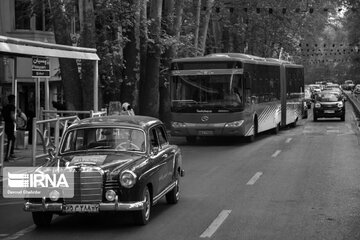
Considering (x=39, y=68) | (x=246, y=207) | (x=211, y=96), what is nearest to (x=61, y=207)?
(x=246, y=207)

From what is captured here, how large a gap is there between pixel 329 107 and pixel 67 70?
21.3 metres

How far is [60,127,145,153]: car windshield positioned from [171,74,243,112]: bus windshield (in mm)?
13193

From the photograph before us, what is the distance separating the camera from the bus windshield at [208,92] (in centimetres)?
2302

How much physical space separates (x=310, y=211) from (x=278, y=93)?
20.2 metres

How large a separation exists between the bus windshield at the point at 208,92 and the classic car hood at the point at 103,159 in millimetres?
13548

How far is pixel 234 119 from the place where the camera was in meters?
23.0

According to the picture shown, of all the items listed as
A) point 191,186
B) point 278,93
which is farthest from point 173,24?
point 191,186

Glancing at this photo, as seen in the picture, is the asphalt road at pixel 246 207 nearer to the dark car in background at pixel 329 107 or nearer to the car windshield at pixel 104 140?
the car windshield at pixel 104 140

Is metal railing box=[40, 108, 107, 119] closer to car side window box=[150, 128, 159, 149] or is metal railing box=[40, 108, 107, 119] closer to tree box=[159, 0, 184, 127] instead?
tree box=[159, 0, 184, 127]

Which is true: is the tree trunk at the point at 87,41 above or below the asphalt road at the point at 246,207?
above

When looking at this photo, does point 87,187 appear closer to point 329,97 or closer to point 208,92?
point 208,92

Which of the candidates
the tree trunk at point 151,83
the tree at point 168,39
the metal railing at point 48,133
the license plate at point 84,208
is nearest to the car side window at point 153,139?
the license plate at point 84,208

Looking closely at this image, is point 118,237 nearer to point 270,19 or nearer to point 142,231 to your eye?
point 142,231

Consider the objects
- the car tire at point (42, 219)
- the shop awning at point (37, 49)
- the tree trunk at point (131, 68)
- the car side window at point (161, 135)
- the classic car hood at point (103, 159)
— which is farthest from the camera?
the tree trunk at point (131, 68)
